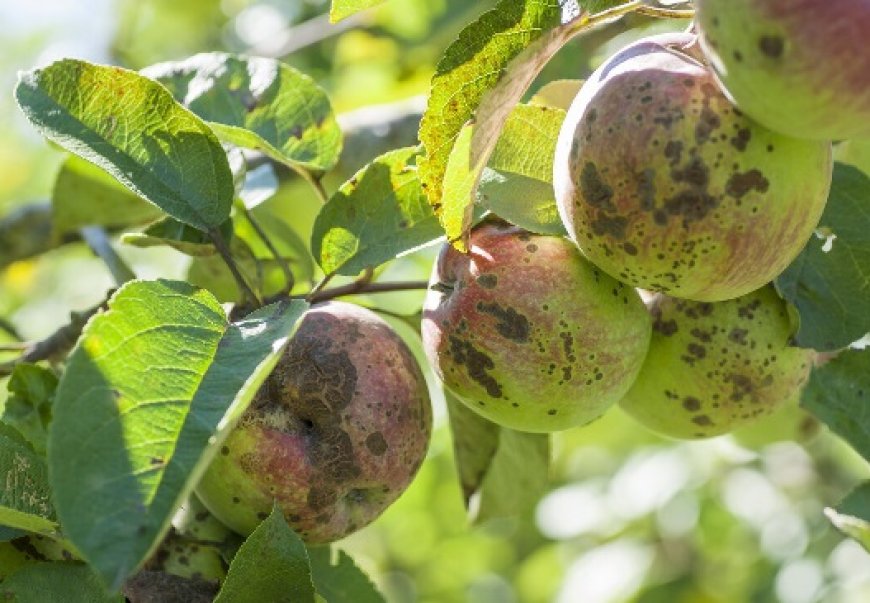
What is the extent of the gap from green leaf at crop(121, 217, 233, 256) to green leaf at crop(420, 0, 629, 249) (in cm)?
40

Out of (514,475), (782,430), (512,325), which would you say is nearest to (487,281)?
(512,325)

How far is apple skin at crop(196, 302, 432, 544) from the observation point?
124 cm

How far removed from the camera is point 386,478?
1.28 meters

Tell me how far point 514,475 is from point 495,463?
4 centimetres

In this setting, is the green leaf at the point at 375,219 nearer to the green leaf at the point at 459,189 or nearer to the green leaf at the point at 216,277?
the green leaf at the point at 459,189

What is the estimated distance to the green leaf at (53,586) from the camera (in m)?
1.18

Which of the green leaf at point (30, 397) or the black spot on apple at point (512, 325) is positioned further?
the green leaf at point (30, 397)

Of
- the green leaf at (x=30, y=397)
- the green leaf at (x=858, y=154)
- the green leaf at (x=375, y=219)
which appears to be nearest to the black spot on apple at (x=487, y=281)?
the green leaf at (x=375, y=219)

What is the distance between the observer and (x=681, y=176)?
104cm

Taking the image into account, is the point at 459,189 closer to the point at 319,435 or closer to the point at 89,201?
the point at 319,435

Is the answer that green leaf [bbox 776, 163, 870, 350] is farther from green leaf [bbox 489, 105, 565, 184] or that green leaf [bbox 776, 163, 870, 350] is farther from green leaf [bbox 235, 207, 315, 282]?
green leaf [bbox 235, 207, 315, 282]

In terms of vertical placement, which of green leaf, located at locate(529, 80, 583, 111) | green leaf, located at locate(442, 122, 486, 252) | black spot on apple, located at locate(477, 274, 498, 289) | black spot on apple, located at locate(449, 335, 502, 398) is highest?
green leaf, located at locate(442, 122, 486, 252)

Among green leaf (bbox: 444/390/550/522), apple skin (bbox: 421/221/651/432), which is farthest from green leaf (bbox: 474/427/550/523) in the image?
apple skin (bbox: 421/221/651/432)

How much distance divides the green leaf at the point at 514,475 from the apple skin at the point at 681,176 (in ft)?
1.80
